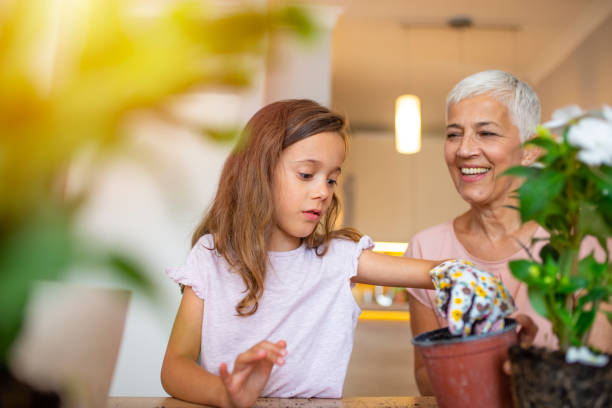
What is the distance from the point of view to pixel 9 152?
0.23m

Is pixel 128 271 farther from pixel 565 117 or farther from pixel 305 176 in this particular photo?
pixel 305 176

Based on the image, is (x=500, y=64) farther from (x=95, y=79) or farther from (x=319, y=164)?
(x=95, y=79)

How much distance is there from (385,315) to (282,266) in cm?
394

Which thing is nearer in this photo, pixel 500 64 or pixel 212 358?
pixel 212 358

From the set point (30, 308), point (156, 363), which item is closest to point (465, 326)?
point (30, 308)

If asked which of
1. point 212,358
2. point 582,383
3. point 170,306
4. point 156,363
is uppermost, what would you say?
point 170,306

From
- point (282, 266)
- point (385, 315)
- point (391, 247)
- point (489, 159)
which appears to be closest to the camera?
point (282, 266)

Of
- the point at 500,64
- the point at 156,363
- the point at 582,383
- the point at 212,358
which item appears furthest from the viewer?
the point at 500,64

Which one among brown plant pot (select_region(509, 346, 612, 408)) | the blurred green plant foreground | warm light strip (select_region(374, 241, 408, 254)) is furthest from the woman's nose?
warm light strip (select_region(374, 241, 408, 254))

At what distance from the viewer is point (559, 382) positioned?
55cm

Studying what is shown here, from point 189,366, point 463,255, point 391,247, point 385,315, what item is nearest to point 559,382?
point 189,366

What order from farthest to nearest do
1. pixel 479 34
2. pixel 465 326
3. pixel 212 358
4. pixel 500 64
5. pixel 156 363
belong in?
pixel 500 64 → pixel 479 34 → pixel 156 363 → pixel 212 358 → pixel 465 326

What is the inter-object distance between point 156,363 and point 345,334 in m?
1.03

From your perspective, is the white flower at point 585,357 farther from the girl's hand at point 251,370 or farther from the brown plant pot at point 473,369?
the girl's hand at point 251,370
